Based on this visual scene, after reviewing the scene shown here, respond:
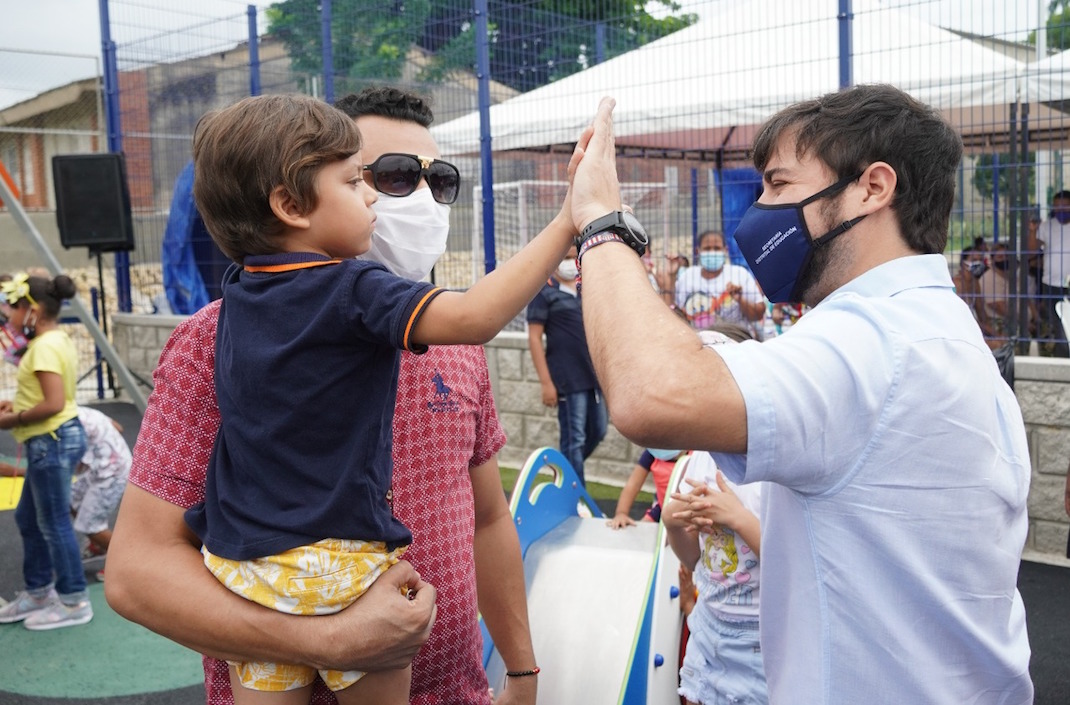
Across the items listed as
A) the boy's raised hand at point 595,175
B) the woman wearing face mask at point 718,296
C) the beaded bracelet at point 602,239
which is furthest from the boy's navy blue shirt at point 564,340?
the beaded bracelet at point 602,239

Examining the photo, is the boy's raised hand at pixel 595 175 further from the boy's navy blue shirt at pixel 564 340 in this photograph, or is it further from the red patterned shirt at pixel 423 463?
the boy's navy blue shirt at pixel 564 340

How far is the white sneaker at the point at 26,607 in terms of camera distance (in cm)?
563

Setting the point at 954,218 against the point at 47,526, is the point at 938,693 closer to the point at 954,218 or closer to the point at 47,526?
the point at 47,526

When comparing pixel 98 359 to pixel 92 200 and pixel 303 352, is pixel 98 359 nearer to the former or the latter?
pixel 92 200

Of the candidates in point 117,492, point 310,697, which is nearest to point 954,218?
point 117,492

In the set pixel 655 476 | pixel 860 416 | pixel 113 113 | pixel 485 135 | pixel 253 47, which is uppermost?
pixel 253 47

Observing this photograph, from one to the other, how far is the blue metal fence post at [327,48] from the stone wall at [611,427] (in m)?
3.01

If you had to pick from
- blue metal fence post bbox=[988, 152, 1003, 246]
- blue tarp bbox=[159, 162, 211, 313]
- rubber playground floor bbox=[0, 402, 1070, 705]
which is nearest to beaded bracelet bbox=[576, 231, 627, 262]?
rubber playground floor bbox=[0, 402, 1070, 705]

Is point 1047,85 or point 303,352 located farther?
point 1047,85

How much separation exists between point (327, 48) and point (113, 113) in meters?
4.28

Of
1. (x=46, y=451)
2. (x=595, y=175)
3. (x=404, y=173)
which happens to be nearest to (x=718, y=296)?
(x=46, y=451)

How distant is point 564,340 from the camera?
7438mm

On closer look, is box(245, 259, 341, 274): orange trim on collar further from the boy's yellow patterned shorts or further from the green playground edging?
the green playground edging

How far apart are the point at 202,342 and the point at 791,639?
1057 millimetres
